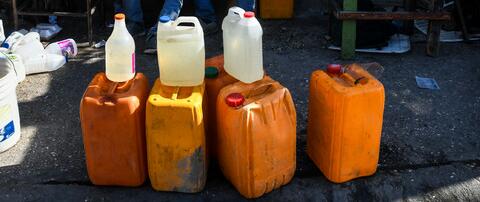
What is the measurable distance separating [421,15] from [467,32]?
0.86 meters

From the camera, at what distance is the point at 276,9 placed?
6258 millimetres

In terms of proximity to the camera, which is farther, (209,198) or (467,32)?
(467,32)

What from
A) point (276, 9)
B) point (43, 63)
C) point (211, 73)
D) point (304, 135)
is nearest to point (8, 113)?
point (211, 73)

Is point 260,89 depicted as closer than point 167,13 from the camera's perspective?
Yes

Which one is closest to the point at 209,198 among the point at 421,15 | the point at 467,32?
the point at 421,15

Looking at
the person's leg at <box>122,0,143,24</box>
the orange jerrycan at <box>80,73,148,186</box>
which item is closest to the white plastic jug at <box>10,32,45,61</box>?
the person's leg at <box>122,0,143,24</box>

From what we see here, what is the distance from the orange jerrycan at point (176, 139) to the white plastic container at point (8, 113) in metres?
1.00

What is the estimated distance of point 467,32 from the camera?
5730 millimetres

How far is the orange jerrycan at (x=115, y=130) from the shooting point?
3.17 metres

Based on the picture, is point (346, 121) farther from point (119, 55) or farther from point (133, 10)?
point (133, 10)

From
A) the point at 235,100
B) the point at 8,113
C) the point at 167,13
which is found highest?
the point at 167,13

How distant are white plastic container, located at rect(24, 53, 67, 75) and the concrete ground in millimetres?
83

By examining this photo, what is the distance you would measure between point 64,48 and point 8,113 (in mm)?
1706

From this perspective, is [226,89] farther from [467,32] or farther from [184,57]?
[467,32]
